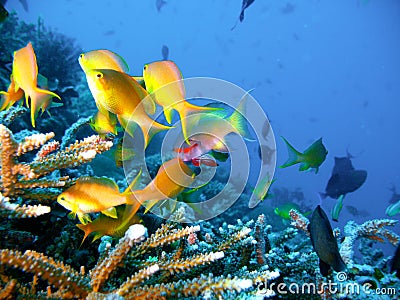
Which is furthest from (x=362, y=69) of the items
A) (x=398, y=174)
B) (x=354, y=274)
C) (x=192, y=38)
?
(x=354, y=274)

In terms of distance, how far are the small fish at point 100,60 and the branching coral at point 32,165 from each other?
1.58ft

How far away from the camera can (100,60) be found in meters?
1.46

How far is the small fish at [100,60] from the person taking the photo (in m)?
1.43

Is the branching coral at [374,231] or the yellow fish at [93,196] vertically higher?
the branching coral at [374,231]

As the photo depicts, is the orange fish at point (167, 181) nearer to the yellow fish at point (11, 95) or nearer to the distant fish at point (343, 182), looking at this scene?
the yellow fish at point (11, 95)

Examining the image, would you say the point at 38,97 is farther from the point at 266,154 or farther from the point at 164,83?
the point at 266,154

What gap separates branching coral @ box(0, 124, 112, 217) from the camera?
1.46 meters

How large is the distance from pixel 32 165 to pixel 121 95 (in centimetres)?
87

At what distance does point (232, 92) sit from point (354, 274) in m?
1.98

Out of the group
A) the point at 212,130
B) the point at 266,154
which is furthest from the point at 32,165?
the point at 266,154

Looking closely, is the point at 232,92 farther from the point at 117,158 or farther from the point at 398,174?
the point at 398,174

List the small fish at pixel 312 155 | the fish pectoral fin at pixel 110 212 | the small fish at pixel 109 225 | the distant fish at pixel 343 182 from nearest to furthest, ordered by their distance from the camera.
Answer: the fish pectoral fin at pixel 110 212
the small fish at pixel 109 225
the small fish at pixel 312 155
the distant fish at pixel 343 182

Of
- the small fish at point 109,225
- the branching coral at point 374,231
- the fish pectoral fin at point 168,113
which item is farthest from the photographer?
the branching coral at point 374,231

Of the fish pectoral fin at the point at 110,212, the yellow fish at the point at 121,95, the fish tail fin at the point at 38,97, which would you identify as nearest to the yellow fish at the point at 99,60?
the yellow fish at the point at 121,95
